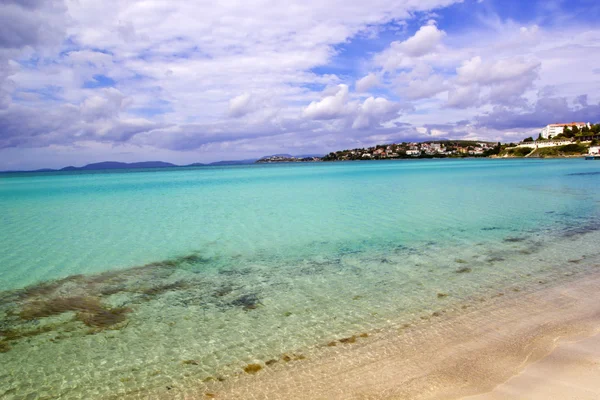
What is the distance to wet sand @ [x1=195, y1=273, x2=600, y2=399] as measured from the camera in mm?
5434

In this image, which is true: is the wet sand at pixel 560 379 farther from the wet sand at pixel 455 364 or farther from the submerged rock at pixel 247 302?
the submerged rock at pixel 247 302

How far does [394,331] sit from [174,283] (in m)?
6.69

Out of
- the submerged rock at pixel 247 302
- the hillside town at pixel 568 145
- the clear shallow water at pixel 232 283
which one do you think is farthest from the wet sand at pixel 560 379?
the hillside town at pixel 568 145

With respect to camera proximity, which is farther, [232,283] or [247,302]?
[232,283]

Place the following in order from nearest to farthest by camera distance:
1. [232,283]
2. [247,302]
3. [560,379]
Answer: [560,379]
[247,302]
[232,283]

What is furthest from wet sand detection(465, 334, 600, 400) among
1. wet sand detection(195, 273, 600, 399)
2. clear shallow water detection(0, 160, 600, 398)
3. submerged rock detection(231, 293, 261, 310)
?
submerged rock detection(231, 293, 261, 310)

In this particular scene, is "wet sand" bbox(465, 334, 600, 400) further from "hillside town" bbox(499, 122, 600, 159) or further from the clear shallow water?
"hillside town" bbox(499, 122, 600, 159)

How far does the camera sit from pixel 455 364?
6121mm

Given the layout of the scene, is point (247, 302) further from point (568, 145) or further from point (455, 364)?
point (568, 145)

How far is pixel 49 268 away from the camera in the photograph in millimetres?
13117

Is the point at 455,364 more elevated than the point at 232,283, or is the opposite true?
the point at 232,283

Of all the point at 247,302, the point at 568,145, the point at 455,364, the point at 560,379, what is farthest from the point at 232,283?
the point at 568,145

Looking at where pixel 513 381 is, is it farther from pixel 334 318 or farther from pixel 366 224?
pixel 366 224

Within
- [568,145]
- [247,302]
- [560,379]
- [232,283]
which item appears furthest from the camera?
[568,145]
